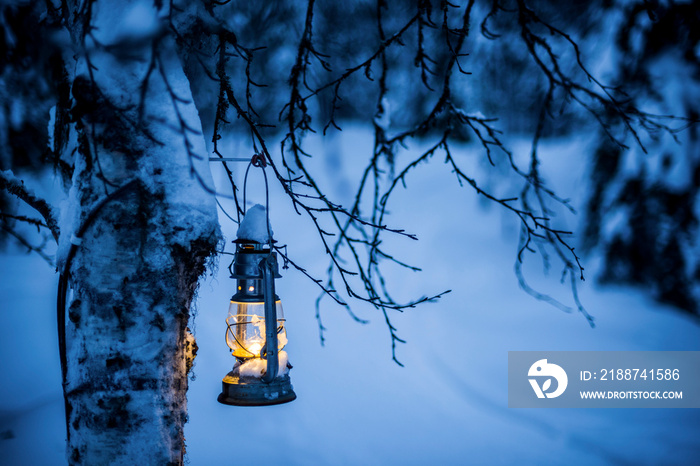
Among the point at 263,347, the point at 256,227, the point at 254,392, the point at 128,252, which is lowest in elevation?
the point at 254,392

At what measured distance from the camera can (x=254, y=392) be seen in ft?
4.69

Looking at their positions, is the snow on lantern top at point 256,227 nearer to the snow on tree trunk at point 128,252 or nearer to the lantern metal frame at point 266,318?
the lantern metal frame at point 266,318

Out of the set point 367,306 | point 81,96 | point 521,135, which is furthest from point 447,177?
point 81,96

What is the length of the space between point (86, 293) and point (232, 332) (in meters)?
0.54

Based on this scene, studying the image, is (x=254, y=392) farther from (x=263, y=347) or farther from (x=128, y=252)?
(x=128, y=252)

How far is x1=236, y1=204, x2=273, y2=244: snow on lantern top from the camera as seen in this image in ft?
4.87

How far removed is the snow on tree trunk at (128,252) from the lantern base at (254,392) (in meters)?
A: 0.16

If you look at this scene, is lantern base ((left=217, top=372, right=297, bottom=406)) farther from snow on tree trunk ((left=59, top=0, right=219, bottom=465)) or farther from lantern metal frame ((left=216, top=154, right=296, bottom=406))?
snow on tree trunk ((left=59, top=0, right=219, bottom=465))

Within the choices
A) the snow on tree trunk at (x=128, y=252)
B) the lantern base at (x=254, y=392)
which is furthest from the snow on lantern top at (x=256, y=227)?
the lantern base at (x=254, y=392)

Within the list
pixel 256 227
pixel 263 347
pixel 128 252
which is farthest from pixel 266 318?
pixel 128 252

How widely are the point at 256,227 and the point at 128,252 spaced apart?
0.36m

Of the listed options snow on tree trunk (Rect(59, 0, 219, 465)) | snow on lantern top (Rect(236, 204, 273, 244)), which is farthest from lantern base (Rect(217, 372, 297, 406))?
snow on lantern top (Rect(236, 204, 273, 244))

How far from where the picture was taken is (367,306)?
4.24m

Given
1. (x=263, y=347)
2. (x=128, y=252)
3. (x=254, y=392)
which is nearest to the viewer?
(x=128, y=252)
